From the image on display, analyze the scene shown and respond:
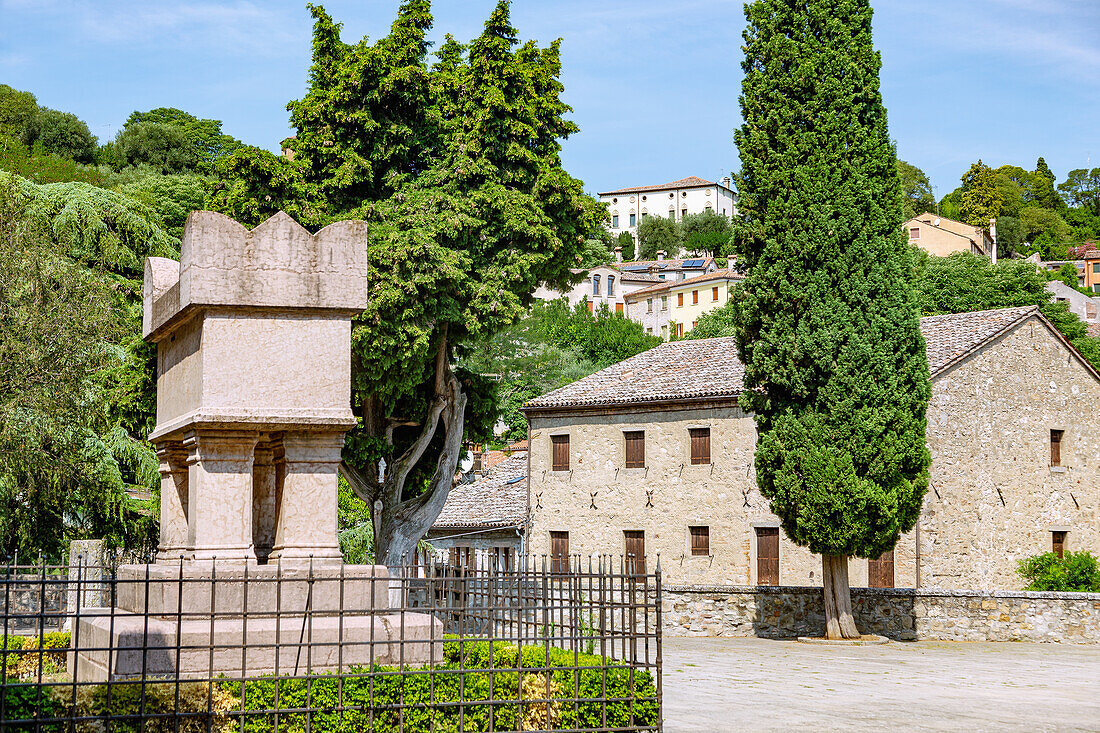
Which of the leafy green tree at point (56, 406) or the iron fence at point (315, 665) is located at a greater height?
the leafy green tree at point (56, 406)

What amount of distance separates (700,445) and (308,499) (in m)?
22.4

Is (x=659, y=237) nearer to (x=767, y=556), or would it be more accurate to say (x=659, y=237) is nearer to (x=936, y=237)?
(x=936, y=237)

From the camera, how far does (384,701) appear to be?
8641 millimetres

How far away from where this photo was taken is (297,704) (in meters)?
8.50

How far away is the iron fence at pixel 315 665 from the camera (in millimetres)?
8242

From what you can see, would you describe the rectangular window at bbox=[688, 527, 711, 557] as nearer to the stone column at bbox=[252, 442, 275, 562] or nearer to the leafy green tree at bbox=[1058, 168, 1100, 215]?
the stone column at bbox=[252, 442, 275, 562]

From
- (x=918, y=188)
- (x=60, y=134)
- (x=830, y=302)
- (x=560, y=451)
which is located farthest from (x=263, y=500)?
(x=918, y=188)

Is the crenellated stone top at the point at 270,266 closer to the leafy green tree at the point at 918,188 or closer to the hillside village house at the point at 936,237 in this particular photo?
the hillside village house at the point at 936,237

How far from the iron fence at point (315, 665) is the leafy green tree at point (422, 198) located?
12.4m

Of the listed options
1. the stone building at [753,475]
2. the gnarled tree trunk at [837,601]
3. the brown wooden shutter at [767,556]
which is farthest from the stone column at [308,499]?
the brown wooden shutter at [767,556]

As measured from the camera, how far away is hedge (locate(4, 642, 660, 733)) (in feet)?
27.2

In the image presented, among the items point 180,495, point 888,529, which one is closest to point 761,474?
point 888,529

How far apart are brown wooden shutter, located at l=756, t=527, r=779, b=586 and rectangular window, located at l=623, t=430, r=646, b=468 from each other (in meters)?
4.01

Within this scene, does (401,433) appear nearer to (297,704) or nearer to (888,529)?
(888,529)
